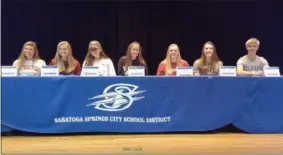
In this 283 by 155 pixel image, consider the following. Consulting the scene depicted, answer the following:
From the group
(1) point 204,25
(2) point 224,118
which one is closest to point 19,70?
(2) point 224,118

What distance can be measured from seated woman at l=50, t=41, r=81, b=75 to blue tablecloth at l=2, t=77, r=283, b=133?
50 centimetres

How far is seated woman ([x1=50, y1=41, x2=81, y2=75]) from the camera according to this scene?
5918 millimetres

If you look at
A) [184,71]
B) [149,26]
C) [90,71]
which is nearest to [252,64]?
[184,71]

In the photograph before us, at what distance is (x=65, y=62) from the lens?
6000mm

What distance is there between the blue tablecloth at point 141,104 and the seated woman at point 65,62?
1.64ft

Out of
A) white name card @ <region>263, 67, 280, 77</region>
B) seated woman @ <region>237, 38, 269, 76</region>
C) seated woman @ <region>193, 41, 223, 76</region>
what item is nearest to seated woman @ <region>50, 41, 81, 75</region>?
seated woman @ <region>193, 41, 223, 76</region>

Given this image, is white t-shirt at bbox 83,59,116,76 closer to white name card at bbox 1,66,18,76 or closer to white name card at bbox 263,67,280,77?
white name card at bbox 1,66,18,76

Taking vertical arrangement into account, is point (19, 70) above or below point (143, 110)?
above

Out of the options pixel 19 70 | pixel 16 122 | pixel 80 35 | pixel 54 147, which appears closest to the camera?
pixel 54 147

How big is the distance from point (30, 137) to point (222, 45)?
5767mm

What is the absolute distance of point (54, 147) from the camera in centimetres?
488

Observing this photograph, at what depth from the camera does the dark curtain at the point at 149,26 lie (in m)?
9.67

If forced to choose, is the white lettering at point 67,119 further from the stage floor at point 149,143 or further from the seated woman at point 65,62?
the seated woman at point 65,62

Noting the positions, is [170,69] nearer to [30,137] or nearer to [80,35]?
[30,137]
